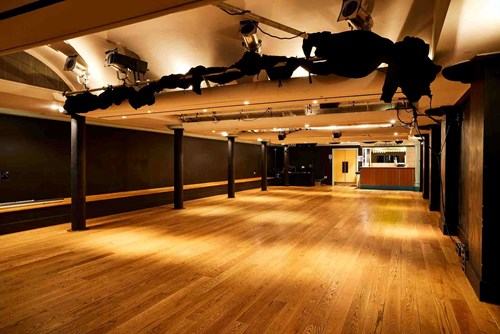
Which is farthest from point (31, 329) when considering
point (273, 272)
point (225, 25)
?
point (225, 25)

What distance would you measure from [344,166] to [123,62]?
16.0 meters

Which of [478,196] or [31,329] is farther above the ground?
[478,196]

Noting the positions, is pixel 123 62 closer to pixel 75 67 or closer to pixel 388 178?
pixel 75 67

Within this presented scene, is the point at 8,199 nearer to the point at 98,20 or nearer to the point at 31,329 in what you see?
the point at 31,329

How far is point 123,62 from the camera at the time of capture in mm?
4035

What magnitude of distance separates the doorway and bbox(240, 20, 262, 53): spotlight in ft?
50.8

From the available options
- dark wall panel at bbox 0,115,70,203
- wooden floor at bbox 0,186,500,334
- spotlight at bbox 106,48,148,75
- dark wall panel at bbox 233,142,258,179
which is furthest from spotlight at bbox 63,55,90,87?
dark wall panel at bbox 233,142,258,179

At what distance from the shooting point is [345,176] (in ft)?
60.7

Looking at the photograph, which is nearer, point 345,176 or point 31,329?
point 31,329

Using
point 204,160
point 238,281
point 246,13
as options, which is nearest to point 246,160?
point 204,160

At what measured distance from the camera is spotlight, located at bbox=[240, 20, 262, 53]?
10.1 ft

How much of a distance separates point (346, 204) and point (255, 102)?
19.2 ft

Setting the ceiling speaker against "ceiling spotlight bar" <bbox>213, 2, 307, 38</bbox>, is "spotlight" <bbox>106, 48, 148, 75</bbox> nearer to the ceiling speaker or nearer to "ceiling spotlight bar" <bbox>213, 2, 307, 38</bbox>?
"ceiling spotlight bar" <bbox>213, 2, 307, 38</bbox>

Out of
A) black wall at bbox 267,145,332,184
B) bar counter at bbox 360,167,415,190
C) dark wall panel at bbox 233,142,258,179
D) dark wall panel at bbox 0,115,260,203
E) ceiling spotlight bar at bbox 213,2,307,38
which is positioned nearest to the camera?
ceiling spotlight bar at bbox 213,2,307,38
